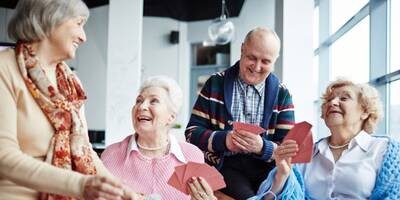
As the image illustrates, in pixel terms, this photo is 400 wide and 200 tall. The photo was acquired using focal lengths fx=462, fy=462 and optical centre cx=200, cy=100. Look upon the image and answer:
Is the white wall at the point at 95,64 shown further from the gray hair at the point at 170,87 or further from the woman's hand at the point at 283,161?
the woman's hand at the point at 283,161

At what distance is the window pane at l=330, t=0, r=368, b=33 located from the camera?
4812mm

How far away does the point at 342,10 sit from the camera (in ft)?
18.8

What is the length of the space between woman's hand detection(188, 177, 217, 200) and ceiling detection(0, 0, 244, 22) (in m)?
7.03

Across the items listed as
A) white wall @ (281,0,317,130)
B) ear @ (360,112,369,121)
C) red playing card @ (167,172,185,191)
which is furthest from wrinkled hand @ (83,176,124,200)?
white wall @ (281,0,317,130)

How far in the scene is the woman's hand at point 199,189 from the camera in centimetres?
166

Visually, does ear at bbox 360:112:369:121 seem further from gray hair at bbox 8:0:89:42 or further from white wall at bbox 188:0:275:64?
white wall at bbox 188:0:275:64

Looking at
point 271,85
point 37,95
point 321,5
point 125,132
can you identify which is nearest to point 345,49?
point 321,5

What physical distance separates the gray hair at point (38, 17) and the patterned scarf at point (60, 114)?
4cm

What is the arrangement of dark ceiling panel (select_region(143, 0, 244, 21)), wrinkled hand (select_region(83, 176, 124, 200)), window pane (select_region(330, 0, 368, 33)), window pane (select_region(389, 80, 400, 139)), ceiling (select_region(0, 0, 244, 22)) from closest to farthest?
wrinkled hand (select_region(83, 176, 124, 200)) → window pane (select_region(389, 80, 400, 139)) → window pane (select_region(330, 0, 368, 33)) → ceiling (select_region(0, 0, 244, 22)) → dark ceiling panel (select_region(143, 0, 244, 21))

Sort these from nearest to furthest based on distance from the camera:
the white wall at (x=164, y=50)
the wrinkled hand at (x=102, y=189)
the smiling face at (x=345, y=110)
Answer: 1. the wrinkled hand at (x=102, y=189)
2. the smiling face at (x=345, y=110)
3. the white wall at (x=164, y=50)

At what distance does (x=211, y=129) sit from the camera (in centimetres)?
211

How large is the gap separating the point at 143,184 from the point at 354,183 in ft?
2.97

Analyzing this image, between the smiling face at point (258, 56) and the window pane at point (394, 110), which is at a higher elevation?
the smiling face at point (258, 56)

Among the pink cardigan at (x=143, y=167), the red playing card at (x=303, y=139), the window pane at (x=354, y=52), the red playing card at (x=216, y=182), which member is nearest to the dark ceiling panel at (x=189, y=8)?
the window pane at (x=354, y=52)
